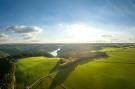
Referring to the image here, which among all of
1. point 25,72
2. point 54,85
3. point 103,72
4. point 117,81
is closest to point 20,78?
point 25,72

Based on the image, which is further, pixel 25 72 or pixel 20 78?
pixel 25 72

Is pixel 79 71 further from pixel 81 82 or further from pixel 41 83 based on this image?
pixel 41 83

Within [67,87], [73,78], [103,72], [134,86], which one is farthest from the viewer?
[103,72]

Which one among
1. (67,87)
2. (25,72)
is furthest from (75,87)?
(25,72)

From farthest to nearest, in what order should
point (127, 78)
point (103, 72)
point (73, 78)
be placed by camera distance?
point (103, 72) < point (73, 78) < point (127, 78)

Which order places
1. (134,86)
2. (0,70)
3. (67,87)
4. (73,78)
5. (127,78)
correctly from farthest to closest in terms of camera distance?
(0,70) < (73,78) < (127,78) < (67,87) < (134,86)

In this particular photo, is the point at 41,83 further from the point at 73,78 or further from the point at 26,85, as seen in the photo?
the point at 73,78

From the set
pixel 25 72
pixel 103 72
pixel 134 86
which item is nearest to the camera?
pixel 134 86

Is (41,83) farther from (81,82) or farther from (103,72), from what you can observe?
(103,72)

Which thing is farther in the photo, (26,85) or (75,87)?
(26,85)
